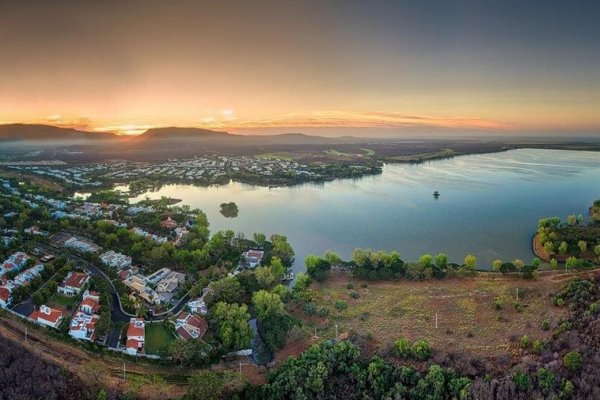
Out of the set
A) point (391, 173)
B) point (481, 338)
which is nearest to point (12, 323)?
point (481, 338)

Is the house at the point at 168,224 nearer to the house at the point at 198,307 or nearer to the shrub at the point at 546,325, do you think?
the house at the point at 198,307

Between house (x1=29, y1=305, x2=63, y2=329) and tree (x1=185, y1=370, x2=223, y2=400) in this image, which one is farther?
house (x1=29, y1=305, x2=63, y2=329)

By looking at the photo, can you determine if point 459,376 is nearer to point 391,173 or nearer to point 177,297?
point 177,297

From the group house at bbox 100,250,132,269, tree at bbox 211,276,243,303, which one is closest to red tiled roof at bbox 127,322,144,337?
tree at bbox 211,276,243,303

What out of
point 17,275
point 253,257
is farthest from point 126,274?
point 253,257

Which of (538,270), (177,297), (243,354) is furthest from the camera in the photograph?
(538,270)

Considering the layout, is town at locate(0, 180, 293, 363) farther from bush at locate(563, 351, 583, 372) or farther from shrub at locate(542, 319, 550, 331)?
shrub at locate(542, 319, 550, 331)
